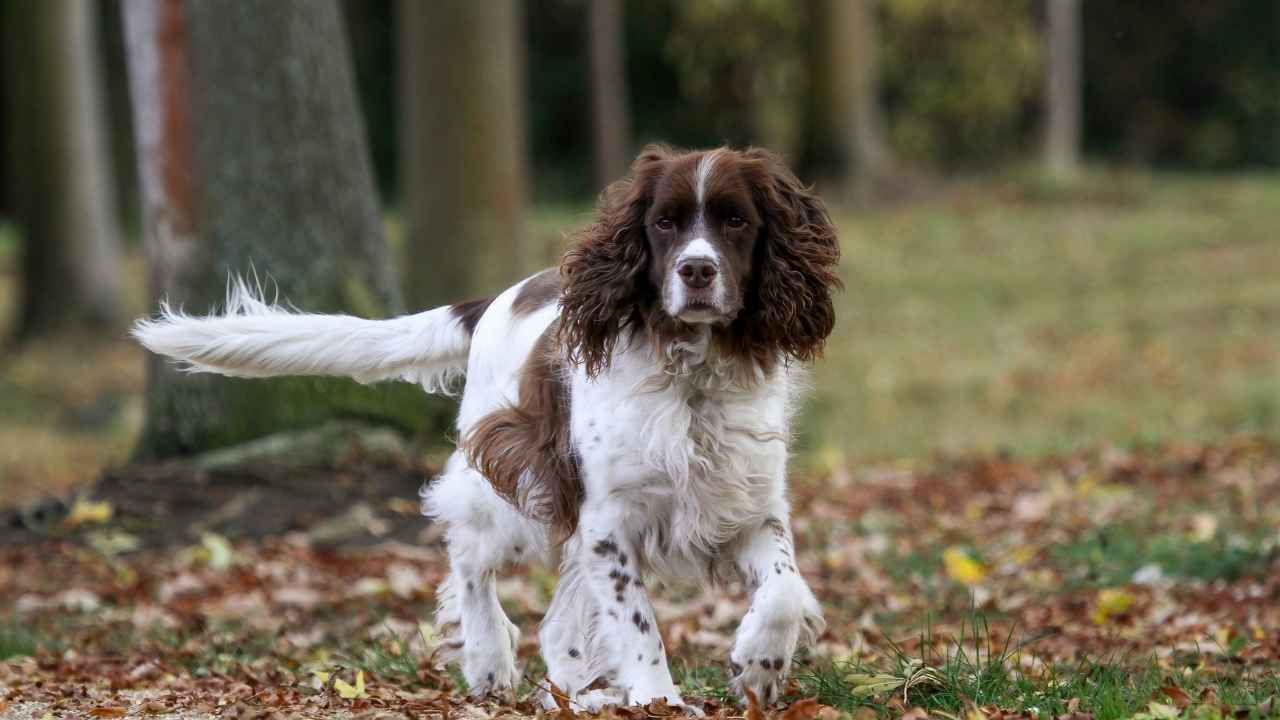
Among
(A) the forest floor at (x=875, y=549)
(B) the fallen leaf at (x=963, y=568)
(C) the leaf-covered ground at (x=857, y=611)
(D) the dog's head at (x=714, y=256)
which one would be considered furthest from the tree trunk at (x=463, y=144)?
(D) the dog's head at (x=714, y=256)

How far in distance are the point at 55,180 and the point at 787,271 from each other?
1457 cm

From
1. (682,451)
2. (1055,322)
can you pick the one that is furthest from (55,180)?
(682,451)

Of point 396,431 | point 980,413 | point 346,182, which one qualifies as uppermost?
point 346,182

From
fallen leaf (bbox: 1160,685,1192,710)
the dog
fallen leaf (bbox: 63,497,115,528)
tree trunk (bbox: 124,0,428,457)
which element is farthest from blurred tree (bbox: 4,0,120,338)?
fallen leaf (bbox: 1160,685,1192,710)

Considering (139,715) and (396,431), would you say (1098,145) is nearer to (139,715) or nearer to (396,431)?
(396,431)

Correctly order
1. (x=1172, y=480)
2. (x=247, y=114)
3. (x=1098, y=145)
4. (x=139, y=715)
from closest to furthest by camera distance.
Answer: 1. (x=139, y=715)
2. (x=247, y=114)
3. (x=1172, y=480)
4. (x=1098, y=145)

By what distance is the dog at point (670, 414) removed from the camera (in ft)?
16.1

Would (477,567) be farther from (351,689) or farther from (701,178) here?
(701,178)

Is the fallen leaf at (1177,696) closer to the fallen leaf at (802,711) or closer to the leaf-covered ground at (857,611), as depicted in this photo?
the leaf-covered ground at (857,611)

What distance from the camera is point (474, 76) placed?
43.3 feet

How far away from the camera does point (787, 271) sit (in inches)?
199

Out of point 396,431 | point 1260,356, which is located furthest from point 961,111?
point 396,431

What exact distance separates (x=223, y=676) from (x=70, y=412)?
10.3 meters

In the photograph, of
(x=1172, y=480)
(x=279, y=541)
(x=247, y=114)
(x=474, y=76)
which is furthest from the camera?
(x=474, y=76)
